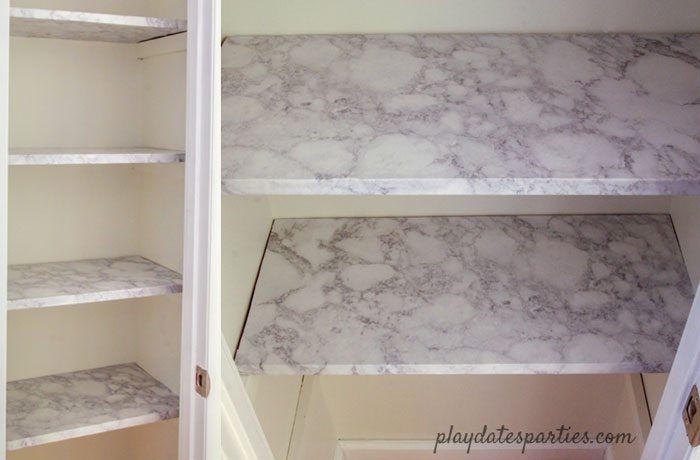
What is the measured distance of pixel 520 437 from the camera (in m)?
2.90

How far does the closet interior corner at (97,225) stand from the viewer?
5.62 feet

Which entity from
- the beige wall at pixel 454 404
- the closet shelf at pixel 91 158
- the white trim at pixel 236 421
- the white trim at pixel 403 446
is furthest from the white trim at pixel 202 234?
the white trim at pixel 403 446

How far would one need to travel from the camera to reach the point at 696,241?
91.2 inches

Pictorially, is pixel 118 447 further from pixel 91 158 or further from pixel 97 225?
pixel 91 158

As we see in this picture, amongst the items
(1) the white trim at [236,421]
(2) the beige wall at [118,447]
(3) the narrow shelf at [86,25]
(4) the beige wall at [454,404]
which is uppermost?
(3) the narrow shelf at [86,25]

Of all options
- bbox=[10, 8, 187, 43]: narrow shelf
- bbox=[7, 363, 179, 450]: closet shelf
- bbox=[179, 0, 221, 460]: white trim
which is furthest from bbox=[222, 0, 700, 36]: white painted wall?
bbox=[7, 363, 179, 450]: closet shelf

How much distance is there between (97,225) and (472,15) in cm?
126

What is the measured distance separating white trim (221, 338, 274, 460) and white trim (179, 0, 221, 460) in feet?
0.58

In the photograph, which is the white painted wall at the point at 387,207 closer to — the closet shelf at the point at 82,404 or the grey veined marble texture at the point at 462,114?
→ the grey veined marble texture at the point at 462,114

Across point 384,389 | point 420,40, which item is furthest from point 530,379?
point 420,40

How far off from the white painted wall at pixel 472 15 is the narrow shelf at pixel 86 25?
0.68 meters

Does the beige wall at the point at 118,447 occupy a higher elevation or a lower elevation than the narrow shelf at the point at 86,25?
lower

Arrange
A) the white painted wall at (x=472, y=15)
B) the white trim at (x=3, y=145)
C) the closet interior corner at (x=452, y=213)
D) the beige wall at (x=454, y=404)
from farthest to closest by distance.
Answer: the beige wall at (x=454, y=404), the white painted wall at (x=472, y=15), the closet interior corner at (x=452, y=213), the white trim at (x=3, y=145)

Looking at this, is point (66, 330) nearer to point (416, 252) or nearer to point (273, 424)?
point (273, 424)
